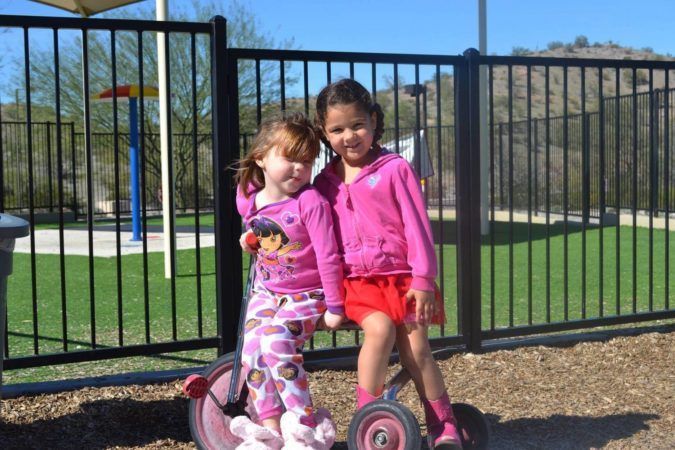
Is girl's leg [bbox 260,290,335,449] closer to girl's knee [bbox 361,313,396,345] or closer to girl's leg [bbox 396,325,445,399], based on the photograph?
girl's knee [bbox 361,313,396,345]

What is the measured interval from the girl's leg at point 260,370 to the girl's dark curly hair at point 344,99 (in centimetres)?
71

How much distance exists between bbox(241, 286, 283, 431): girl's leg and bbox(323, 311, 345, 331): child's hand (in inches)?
8.0

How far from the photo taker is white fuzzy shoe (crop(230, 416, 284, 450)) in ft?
9.62

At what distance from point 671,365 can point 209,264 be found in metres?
6.37

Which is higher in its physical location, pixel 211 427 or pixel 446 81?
pixel 446 81

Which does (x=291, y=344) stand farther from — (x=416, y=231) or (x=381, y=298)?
(x=416, y=231)

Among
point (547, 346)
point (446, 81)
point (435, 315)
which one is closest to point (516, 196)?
point (547, 346)

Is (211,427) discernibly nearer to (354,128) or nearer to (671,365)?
(354,128)

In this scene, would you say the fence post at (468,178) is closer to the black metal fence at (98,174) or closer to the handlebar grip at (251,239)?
the handlebar grip at (251,239)

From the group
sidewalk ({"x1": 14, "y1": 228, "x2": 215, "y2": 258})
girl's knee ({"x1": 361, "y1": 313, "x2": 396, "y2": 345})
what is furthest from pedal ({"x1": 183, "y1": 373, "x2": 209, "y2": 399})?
sidewalk ({"x1": 14, "y1": 228, "x2": 215, "y2": 258})

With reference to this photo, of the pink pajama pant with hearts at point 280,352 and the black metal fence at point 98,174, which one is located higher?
the black metal fence at point 98,174

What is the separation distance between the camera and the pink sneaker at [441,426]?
3.02m

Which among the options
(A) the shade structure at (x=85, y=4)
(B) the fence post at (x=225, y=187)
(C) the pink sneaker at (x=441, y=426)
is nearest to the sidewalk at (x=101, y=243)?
(A) the shade structure at (x=85, y=4)

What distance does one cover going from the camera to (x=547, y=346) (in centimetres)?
530
